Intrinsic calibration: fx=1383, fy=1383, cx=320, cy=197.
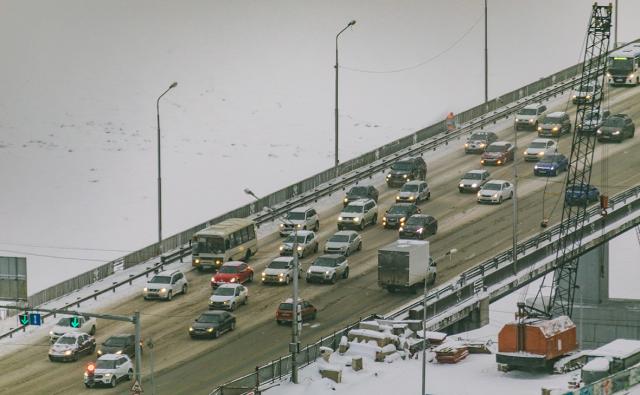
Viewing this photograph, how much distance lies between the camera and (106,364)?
222ft

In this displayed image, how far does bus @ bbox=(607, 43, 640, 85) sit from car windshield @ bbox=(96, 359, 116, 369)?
218ft

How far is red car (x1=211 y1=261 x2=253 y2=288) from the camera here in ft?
271

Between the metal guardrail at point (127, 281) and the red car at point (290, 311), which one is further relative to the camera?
the metal guardrail at point (127, 281)

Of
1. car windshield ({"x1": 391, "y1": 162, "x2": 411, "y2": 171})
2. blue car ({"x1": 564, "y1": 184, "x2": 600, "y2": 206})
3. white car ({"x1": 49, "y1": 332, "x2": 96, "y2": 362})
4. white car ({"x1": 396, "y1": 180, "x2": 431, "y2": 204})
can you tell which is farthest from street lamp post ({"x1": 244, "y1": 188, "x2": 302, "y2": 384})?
car windshield ({"x1": 391, "y1": 162, "x2": 411, "y2": 171})

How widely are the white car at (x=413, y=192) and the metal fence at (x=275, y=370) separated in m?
23.2

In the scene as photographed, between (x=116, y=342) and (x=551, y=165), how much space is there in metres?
41.4

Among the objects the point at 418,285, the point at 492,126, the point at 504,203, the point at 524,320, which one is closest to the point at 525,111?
the point at 492,126

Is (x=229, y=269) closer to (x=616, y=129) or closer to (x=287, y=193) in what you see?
(x=287, y=193)

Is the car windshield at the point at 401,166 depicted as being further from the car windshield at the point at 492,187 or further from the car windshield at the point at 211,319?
the car windshield at the point at 211,319

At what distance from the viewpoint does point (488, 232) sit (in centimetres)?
9031

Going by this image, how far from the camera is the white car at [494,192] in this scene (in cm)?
9575

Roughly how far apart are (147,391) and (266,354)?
7401mm

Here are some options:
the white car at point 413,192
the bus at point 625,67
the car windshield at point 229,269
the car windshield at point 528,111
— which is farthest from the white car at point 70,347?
the bus at point 625,67

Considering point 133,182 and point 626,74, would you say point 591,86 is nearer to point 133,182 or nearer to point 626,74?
point 626,74
